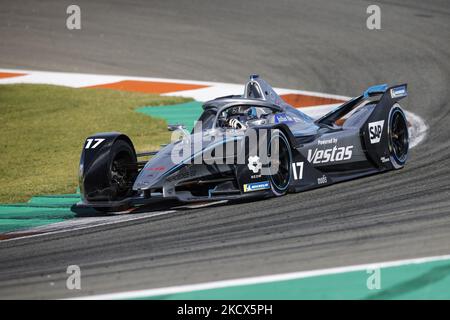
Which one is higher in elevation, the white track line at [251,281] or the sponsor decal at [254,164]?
the sponsor decal at [254,164]

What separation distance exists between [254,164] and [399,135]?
9.14ft

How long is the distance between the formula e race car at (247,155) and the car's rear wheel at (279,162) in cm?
1

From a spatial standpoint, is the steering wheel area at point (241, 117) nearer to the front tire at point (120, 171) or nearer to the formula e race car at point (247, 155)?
the formula e race car at point (247, 155)

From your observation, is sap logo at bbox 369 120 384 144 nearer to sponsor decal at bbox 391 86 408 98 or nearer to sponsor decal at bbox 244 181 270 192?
sponsor decal at bbox 391 86 408 98

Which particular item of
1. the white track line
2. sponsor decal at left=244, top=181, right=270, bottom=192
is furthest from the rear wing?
the white track line

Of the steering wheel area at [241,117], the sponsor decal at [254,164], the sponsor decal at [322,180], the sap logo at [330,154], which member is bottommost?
Result: the sponsor decal at [254,164]

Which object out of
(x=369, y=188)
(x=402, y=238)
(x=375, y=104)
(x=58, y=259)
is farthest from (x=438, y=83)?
(x=58, y=259)

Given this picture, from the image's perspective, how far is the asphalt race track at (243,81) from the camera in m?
7.54

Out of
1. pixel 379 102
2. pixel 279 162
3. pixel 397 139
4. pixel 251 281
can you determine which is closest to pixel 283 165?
pixel 279 162

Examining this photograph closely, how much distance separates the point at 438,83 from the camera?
16.4 m

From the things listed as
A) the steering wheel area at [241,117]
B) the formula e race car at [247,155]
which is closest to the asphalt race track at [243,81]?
the formula e race car at [247,155]

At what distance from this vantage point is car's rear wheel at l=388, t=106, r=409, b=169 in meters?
11.4

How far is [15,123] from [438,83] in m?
7.54

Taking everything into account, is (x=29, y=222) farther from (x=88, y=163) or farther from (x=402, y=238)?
(x=402, y=238)
